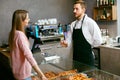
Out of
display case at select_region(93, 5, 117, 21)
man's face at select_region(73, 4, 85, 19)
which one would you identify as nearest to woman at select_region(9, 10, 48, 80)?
man's face at select_region(73, 4, 85, 19)

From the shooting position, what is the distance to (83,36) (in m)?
3.05

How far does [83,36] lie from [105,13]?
1.72 metres

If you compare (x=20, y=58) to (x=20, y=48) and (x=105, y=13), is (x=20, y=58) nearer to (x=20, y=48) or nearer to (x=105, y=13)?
(x=20, y=48)

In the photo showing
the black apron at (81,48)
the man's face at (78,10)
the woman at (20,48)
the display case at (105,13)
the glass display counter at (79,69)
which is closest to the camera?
the woman at (20,48)

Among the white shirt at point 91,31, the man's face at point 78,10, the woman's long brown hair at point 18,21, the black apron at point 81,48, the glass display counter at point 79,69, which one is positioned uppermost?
the man's face at point 78,10

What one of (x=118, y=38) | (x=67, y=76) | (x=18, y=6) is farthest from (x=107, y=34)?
(x=67, y=76)

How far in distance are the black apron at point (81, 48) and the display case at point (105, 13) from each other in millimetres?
1554

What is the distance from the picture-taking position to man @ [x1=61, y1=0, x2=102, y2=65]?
2.96 metres

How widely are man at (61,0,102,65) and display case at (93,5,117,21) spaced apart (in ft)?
4.89

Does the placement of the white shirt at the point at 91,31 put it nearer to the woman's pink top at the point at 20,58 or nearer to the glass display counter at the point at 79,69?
the glass display counter at the point at 79,69

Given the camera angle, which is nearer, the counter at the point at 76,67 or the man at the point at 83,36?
the counter at the point at 76,67

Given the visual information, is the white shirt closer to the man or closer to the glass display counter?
the man

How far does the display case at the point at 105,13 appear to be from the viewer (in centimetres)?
434

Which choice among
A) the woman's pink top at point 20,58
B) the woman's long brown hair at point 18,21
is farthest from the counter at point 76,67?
the woman's long brown hair at point 18,21
